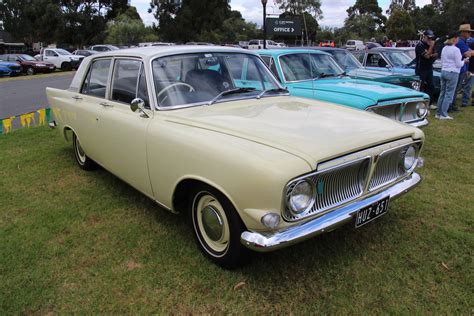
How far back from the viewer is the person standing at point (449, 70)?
7.73 metres

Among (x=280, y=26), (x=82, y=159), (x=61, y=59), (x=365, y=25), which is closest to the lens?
(x=82, y=159)

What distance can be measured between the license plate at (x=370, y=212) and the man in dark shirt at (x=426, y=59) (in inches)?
274

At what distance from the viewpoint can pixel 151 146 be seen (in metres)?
3.29

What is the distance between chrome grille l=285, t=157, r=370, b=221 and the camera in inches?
101

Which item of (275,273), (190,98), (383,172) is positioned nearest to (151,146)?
(190,98)

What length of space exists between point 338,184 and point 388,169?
666mm

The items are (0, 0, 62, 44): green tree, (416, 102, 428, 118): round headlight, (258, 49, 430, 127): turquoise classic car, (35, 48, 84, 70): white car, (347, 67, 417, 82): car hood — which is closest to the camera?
(258, 49, 430, 127): turquoise classic car

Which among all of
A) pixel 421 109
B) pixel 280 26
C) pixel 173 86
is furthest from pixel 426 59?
pixel 280 26

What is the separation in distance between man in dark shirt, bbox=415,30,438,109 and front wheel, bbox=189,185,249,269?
25.0ft

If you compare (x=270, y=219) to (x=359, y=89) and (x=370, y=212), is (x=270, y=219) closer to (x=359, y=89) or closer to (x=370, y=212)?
(x=370, y=212)

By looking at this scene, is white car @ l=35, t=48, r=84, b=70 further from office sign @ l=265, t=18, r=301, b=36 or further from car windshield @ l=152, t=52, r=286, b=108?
car windshield @ l=152, t=52, r=286, b=108

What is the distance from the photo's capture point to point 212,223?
2988 millimetres

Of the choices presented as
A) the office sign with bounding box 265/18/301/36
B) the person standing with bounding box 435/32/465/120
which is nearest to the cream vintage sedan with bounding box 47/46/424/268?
the person standing with bounding box 435/32/465/120

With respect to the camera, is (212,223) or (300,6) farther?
(300,6)
